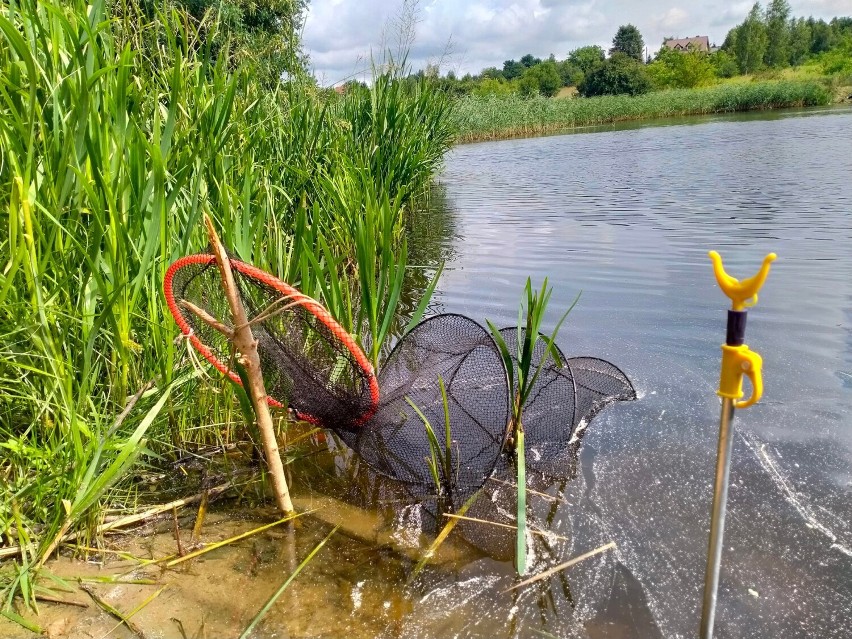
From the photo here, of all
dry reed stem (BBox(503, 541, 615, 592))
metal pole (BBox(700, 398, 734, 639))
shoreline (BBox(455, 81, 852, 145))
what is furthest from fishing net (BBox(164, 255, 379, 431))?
shoreline (BBox(455, 81, 852, 145))

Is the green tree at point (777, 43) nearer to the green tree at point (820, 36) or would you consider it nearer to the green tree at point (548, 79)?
the green tree at point (820, 36)

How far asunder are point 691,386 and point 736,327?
2.68m

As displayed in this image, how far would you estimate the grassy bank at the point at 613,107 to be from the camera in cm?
3328

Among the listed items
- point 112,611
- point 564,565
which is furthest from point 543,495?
point 112,611

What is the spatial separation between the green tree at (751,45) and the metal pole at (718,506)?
268ft

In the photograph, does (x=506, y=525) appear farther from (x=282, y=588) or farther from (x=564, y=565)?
(x=282, y=588)

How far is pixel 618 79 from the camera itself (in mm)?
59688

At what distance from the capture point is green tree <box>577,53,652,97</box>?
59688 mm

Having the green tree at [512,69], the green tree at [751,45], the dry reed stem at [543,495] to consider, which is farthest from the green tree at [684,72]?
the dry reed stem at [543,495]

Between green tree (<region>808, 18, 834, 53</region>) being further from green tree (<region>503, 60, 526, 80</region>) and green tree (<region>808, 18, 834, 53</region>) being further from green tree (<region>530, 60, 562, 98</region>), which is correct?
green tree (<region>503, 60, 526, 80</region>)

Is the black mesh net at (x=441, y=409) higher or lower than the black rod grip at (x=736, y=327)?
lower

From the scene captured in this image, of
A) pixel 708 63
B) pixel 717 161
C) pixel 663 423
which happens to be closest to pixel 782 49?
pixel 708 63

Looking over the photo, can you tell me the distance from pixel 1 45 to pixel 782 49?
86269 millimetres

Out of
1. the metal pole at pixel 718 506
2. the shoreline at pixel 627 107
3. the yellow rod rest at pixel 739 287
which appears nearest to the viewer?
the yellow rod rest at pixel 739 287
